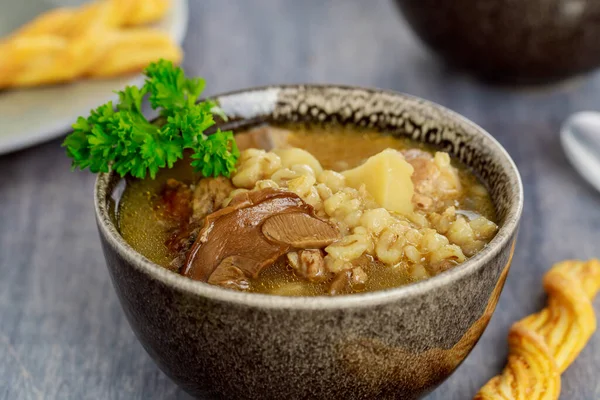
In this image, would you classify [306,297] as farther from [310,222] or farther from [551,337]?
[551,337]

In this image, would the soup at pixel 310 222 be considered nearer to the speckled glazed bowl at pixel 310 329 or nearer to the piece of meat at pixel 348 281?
the piece of meat at pixel 348 281

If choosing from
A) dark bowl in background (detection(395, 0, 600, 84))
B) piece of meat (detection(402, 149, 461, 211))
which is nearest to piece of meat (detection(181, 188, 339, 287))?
piece of meat (detection(402, 149, 461, 211))

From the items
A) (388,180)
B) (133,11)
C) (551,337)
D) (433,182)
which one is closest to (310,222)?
(388,180)

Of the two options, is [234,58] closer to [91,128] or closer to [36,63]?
[36,63]

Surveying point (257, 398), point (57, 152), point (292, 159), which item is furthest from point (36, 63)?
point (257, 398)

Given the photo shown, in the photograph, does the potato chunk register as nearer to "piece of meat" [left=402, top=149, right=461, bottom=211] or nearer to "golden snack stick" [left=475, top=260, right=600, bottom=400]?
"piece of meat" [left=402, top=149, right=461, bottom=211]

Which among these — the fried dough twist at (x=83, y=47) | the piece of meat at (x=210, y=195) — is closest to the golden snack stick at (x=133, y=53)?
the fried dough twist at (x=83, y=47)
